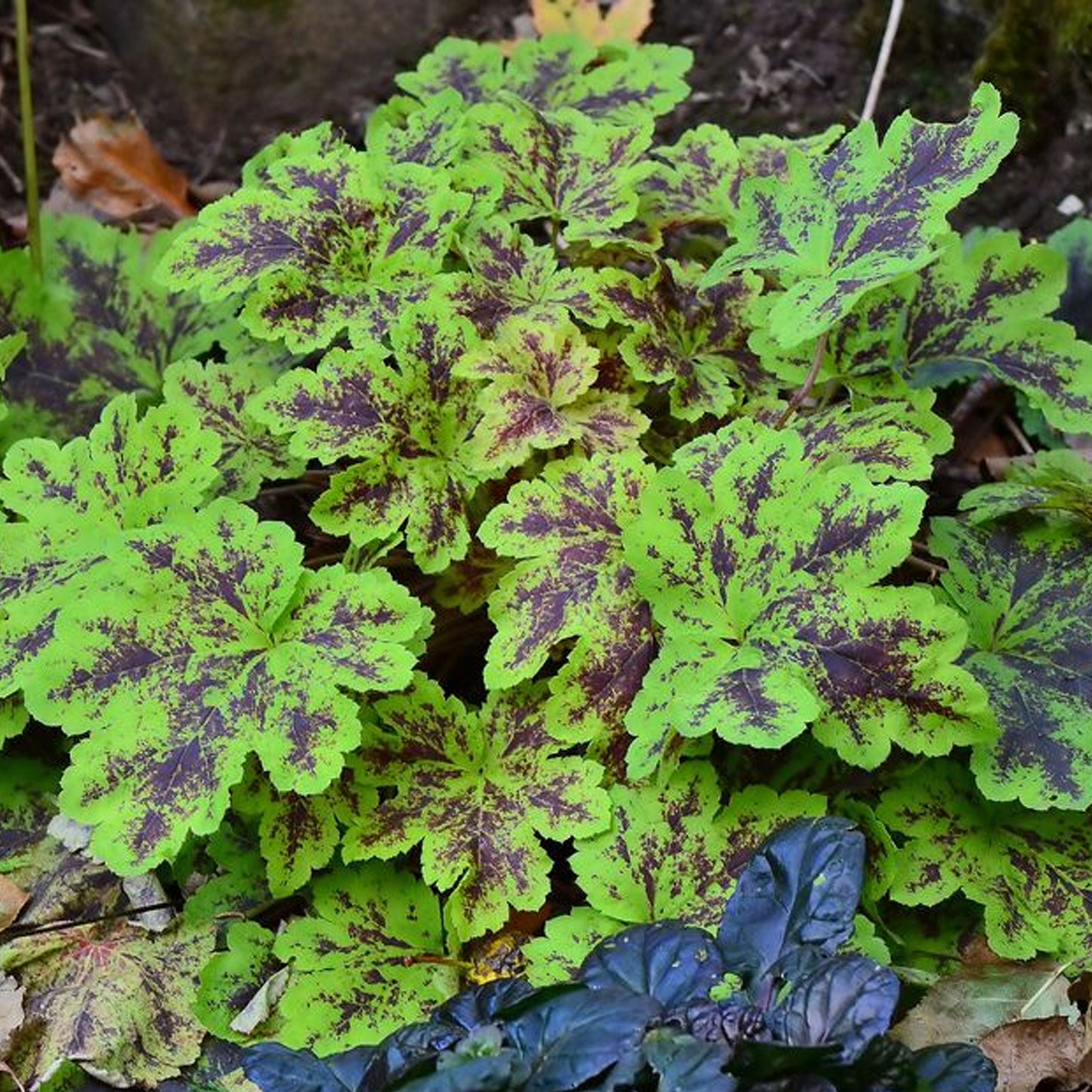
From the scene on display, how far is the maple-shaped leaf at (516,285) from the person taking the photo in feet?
6.84

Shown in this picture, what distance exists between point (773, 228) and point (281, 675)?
878 mm

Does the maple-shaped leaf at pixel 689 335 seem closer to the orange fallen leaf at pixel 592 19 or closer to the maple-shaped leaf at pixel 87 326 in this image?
the maple-shaped leaf at pixel 87 326

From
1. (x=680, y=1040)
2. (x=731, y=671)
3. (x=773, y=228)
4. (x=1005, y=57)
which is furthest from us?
(x=1005, y=57)

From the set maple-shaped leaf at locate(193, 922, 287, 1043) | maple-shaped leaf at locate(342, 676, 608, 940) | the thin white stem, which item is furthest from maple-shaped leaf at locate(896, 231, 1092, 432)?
maple-shaped leaf at locate(193, 922, 287, 1043)

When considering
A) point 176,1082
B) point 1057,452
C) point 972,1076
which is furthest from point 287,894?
point 1057,452

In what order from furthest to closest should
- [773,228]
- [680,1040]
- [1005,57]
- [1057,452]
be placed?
1. [1005,57]
2. [1057,452]
3. [773,228]
4. [680,1040]

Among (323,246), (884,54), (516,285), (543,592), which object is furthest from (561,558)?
(884,54)

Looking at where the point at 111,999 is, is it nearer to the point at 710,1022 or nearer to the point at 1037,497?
the point at 710,1022

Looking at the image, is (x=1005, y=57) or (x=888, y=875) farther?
(x=1005, y=57)

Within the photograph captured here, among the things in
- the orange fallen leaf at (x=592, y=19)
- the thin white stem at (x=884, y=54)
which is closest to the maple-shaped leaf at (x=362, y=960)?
the thin white stem at (x=884, y=54)

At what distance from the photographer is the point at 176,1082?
1791 millimetres

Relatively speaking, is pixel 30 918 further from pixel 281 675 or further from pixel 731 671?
pixel 731 671

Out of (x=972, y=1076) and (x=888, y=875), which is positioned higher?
(x=972, y=1076)

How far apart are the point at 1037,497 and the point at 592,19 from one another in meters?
1.77
